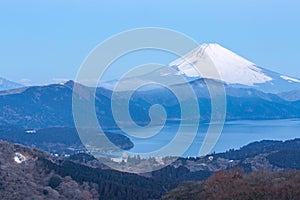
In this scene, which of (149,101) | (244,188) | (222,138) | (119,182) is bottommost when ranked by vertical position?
(244,188)

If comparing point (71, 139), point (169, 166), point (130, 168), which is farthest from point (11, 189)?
point (71, 139)

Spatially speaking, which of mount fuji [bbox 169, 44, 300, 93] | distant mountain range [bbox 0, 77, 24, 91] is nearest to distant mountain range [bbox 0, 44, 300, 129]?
mount fuji [bbox 169, 44, 300, 93]

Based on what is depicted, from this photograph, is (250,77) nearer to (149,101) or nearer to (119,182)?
(149,101)

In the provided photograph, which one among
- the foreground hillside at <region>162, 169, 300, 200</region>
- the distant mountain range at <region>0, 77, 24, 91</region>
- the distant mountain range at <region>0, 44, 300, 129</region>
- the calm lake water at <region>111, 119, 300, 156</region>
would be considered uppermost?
the distant mountain range at <region>0, 77, 24, 91</region>

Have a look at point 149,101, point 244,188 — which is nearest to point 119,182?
point 244,188

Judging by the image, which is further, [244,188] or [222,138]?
[222,138]

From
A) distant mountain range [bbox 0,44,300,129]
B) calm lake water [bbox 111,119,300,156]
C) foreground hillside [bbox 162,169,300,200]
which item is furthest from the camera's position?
distant mountain range [bbox 0,44,300,129]

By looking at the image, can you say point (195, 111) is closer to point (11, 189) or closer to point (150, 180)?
point (150, 180)

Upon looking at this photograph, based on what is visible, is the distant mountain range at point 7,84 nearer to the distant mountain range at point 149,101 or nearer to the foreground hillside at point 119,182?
the distant mountain range at point 149,101

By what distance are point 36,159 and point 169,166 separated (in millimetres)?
10493

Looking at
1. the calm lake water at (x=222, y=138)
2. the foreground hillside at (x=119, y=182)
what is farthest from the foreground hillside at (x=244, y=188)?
the calm lake water at (x=222, y=138)

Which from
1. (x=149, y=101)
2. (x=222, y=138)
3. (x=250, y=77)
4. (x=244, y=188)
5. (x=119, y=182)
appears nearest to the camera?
(x=244, y=188)

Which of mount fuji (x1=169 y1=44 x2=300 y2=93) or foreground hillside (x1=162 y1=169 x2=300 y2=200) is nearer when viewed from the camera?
foreground hillside (x1=162 y1=169 x2=300 y2=200)

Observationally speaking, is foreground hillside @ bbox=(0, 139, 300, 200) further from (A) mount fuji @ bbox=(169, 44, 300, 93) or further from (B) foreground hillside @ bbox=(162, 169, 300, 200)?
(A) mount fuji @ bbox=(169, 44, 300, 93)
